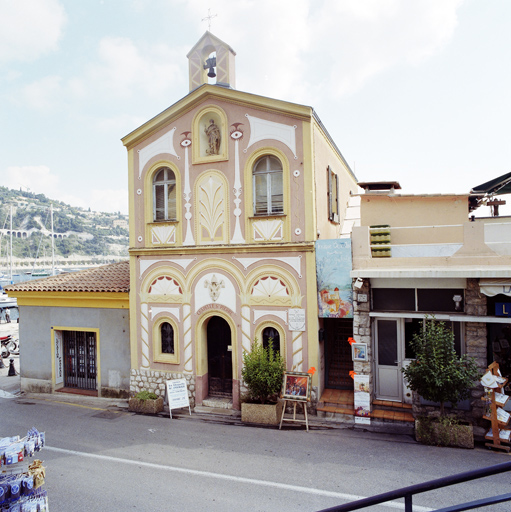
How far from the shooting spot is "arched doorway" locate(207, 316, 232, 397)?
1276cm

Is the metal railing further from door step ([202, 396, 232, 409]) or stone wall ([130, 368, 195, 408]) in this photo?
stone wall ([130, 368, 195, 408])

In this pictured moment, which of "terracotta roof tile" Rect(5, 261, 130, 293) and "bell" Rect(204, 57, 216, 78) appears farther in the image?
"terracotta roof tile" Rect(5, 261, 130, 293)

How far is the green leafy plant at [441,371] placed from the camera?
900cm

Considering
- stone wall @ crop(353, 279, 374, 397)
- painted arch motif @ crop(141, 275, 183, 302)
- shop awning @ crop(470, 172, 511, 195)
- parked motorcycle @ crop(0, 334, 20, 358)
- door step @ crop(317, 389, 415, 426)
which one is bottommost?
parked motorcycle @ crop(0, 334, 20, 358)

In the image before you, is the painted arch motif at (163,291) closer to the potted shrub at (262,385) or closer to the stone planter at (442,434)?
the potted shrub at (262,385)

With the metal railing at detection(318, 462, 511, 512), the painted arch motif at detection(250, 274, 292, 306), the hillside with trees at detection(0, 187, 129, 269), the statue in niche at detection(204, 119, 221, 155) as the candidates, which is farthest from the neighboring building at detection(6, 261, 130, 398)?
the hillside with trees at detection(0, 187, 129, 269)

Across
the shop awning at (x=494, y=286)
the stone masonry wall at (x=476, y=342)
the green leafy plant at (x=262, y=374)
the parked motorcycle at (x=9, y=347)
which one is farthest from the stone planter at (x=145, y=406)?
the parked motorcycle at (x=9, y=347)

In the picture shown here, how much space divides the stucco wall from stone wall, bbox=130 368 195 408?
390 mm

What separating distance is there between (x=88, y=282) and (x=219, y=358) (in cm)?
547

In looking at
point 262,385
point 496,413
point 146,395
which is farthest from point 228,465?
point 496,413

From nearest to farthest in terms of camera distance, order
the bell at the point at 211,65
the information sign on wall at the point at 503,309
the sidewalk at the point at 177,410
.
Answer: the information sign on wall at the point at 503,309 → the sidewalk at the point at 177,410 → the bell at the point at 211,65

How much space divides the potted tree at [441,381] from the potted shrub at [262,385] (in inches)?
135

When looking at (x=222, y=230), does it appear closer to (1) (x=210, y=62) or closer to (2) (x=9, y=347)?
(1) (x=210, y=62)

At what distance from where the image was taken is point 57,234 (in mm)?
141500
